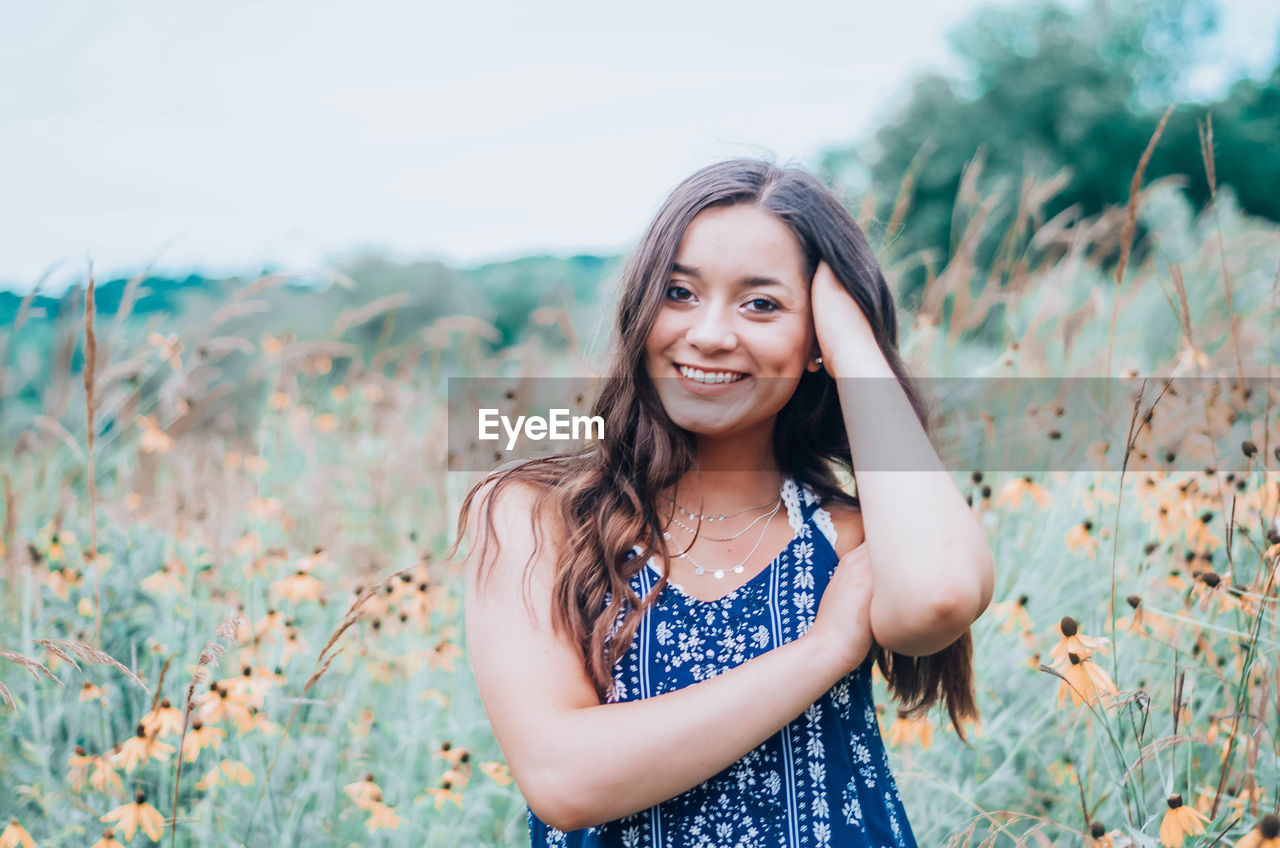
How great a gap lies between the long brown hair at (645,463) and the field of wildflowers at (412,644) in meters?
0.29

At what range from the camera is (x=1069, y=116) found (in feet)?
59.5

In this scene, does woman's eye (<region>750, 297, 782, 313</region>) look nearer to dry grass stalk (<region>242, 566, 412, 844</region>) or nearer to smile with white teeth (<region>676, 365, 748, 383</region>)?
smile with white teeth (<region>676, 365, 748, 383</region>)

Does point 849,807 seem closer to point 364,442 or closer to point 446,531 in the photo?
point 446,531

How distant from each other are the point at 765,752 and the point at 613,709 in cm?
29

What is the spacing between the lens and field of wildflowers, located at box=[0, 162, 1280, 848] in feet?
5.57

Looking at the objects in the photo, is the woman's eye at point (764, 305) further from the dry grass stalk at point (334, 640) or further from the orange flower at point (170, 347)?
the orange flower at point (170, 347)

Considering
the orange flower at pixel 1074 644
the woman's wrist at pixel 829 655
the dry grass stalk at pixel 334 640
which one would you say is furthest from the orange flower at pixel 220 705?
the orange flower at pixel 1074 644

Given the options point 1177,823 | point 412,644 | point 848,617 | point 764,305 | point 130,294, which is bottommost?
point 412,644

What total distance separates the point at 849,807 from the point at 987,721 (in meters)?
1.05

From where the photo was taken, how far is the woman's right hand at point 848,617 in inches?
51.6

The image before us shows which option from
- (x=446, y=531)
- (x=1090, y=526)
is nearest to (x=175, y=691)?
(x=446, y=531)

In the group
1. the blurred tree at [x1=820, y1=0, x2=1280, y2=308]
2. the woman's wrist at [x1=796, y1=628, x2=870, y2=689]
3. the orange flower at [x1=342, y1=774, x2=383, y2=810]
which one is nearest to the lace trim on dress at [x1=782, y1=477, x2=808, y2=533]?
the woman's wrist at [x1=796, y1=628, x2=870, y2=689]

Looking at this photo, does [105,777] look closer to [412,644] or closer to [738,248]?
[412,644]

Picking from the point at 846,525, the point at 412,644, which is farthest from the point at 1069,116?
the point at 846,525
